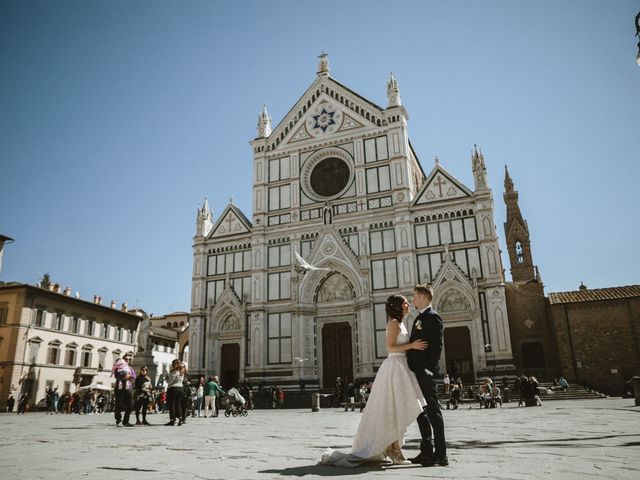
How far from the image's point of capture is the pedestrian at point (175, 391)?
1138 centimetres

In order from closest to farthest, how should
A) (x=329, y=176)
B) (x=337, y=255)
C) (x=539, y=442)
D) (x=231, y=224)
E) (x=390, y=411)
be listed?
(x=390, y=411)
(x=539, y=442)
(x=337, y=255)
(x=329, y=176)
(x=231, y=224)

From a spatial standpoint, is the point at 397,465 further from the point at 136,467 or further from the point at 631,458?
the point at 136,467

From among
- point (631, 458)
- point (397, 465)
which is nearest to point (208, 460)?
point (397, 465)

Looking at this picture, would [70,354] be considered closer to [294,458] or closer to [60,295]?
[60,295]

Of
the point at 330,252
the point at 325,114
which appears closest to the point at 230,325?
the point at 330,252

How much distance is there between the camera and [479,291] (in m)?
26.6

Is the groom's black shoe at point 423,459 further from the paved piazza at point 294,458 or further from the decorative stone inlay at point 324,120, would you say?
the decorative stone inlay at point 324,120

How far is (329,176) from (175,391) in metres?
22.9

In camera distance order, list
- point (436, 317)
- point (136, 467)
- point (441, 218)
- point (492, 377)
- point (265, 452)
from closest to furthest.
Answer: point (136, 467) < point (436, 317) < point (265, 452) < point (492, 377) < point (441, 218)

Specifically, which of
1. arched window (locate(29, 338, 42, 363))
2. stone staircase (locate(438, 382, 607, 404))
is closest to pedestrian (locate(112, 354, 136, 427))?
stone staircase (locate(438, 382, 607, 404))

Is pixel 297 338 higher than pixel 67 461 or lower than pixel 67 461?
higher

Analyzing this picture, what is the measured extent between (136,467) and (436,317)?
3.35m

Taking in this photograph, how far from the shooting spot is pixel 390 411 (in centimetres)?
471

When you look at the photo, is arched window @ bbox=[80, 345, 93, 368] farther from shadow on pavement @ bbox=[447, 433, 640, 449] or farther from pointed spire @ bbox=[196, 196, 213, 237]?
shadow on pavement @ bbox=[447, 433, 640, 449]
